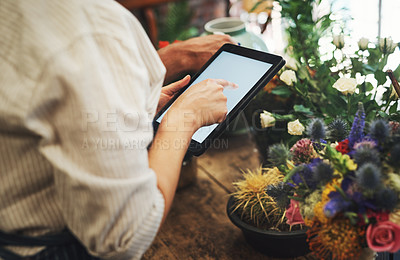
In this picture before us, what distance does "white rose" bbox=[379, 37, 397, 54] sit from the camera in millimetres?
848

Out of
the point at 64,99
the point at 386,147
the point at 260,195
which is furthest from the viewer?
the point at 260,195

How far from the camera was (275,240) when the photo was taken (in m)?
0.76

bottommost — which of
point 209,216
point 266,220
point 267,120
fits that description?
point 209,216

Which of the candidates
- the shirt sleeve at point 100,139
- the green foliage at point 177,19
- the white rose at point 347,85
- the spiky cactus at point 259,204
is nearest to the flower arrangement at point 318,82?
the white rose at point 347,85

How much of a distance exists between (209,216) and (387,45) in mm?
603

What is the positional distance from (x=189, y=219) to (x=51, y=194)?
495mm

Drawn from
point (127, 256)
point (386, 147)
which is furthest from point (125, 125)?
point (386, 147)

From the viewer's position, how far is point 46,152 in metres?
0.48

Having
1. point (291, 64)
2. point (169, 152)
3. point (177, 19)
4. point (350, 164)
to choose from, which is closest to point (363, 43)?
point (291, 64)

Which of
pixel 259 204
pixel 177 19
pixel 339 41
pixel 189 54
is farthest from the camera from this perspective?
pixel 177 19

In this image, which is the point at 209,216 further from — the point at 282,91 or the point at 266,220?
the point at 282,91

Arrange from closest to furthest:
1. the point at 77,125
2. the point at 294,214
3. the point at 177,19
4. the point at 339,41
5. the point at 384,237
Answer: the point at 77,125
the point at 384,237
the point at 294,214
the point at 339,41
the point at 177,19

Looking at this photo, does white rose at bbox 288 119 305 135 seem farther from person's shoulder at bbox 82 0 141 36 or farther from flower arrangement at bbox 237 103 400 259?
person's shoulder at bbox 82 0 141 36

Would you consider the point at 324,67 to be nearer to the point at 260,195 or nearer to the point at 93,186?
the point at 260,195
